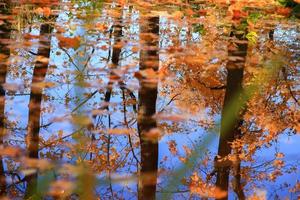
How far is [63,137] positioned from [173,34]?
12.2 feet

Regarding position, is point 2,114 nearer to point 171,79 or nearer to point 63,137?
point 63,137

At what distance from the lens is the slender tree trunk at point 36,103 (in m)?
2.92

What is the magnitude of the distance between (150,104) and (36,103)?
4.23ft

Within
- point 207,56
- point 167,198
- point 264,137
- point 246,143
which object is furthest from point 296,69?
point 167,198

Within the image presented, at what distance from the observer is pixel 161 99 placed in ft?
15.6

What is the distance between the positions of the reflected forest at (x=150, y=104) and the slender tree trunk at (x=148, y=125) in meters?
0.01

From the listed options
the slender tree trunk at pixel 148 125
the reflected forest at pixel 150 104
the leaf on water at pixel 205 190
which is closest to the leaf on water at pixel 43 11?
the reflected forest at pixel 150 104

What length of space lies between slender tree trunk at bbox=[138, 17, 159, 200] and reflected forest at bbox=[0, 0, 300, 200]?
0.01 meters

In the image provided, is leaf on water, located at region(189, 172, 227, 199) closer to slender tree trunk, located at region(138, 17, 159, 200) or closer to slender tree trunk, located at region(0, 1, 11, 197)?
slender tree trunk, located at region(138, 17, 159, 200)

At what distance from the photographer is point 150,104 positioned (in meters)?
4.19

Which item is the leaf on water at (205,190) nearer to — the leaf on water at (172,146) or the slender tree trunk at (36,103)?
the leaf on water at (172,146)

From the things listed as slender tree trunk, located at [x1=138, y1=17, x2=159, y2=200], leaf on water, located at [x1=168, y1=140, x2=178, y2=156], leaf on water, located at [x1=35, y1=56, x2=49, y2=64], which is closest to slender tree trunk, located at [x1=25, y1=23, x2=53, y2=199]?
leaf on water, located at [x1=35, y1=56, x2=49, y2=64]

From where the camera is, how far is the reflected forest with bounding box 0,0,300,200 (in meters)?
2.89

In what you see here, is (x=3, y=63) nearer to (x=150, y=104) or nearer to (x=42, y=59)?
(x=42, y=59)
